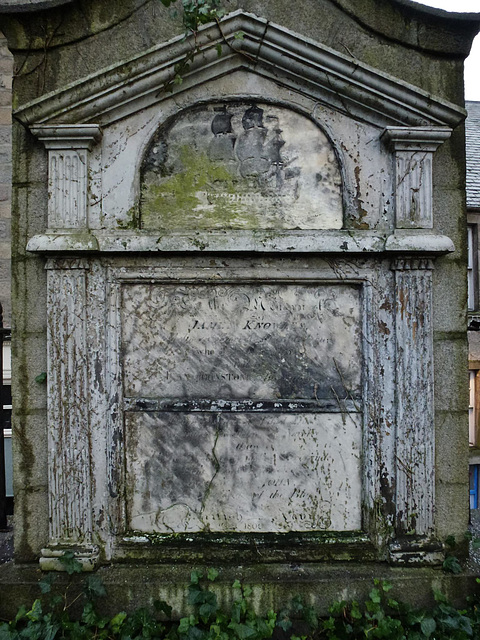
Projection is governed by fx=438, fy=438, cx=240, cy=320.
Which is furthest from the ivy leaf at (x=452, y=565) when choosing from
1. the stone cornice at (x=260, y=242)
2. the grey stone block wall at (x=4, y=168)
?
the grey stone block wall at (x=4, y=168)

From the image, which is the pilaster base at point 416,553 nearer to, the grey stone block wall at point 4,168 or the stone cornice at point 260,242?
the stone cornice at point 260,242

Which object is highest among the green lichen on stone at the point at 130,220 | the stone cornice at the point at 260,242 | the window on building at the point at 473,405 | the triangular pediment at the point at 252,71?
the triangular pediment at the point at 252,71

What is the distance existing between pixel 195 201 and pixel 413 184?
Answer: 1252mm

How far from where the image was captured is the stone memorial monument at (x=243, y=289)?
8.09 ft

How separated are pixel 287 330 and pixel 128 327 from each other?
0.93m

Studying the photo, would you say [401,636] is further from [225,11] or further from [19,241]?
[225,11]

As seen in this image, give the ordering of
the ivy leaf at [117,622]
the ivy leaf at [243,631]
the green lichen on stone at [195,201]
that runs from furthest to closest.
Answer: the green lichen on stone at [195,201] < the ivy leaf at [117,622] < the ivy leaf at [243,631]

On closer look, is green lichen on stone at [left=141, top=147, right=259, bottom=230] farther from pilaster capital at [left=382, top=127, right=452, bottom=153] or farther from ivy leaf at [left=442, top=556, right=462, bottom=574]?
ivy leaf at [left=442, top=556, right=462, bottom=574]

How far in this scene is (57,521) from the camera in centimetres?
247

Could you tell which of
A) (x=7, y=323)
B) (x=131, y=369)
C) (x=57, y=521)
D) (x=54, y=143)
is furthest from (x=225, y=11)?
(x=7, y=323)

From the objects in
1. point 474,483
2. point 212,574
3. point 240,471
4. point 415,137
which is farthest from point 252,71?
point 474,483

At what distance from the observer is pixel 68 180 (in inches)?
97.7

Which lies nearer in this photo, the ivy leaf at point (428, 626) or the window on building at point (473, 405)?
the ivy leaf at point (428, 626)

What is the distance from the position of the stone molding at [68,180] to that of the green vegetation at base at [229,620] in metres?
1.87
